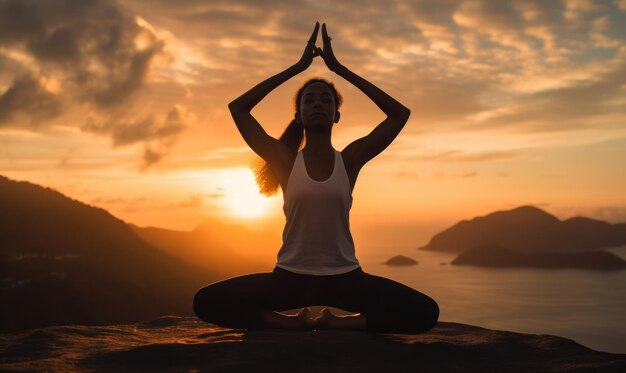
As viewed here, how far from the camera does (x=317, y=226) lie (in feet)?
17.4

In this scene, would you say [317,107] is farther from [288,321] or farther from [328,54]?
[288,321]

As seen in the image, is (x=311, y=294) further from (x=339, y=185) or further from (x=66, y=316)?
(x=66, y=316)

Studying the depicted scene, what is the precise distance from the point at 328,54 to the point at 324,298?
2872 millimetres

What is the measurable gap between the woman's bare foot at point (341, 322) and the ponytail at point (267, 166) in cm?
162

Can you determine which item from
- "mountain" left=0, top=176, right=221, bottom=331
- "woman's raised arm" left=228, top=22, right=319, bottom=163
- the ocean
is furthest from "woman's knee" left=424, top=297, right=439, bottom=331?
the ocean

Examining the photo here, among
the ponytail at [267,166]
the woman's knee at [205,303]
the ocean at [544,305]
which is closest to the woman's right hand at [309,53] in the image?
the ponytail at [267,166]

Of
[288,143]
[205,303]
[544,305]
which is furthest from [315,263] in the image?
[544,305]

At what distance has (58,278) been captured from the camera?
8788cm

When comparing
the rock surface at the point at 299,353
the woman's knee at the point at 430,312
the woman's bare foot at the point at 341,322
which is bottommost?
the rock surface at the point at 299,353

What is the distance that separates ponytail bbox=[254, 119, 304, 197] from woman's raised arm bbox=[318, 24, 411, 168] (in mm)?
685

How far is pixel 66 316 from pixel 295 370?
86862 mm

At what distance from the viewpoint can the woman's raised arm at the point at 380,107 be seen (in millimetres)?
5840

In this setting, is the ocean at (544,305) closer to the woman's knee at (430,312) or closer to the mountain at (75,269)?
the mountain at (75,269)

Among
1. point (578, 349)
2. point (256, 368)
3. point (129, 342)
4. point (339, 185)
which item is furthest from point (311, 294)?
point (578, 349)
